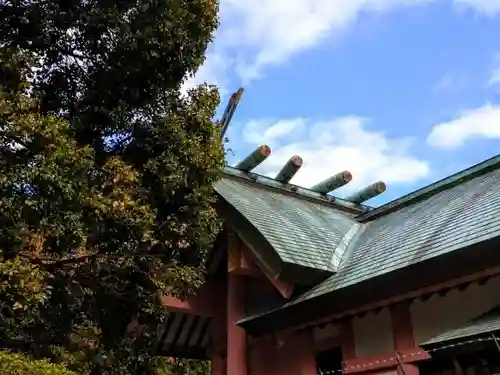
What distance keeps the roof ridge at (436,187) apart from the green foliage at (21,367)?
22.4ft

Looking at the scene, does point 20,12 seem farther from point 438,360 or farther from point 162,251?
point 438,360

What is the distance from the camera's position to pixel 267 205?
10.4 metres

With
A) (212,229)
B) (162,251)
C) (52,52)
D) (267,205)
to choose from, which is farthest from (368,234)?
(52,52)

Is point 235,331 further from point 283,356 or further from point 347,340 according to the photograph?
point 347,340

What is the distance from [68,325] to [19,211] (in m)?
1.88

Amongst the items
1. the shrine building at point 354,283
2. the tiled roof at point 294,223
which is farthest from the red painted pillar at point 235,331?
the tiled roof at point 294,223

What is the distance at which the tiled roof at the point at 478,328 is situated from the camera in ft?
19.2

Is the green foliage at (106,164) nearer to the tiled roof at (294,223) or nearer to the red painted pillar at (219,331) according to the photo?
the tiled roof at (294,223)

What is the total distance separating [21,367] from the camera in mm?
5441

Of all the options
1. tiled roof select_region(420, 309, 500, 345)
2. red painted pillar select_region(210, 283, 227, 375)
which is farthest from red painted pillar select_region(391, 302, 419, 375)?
red painted pillar select_region(210, 283, 227, 375)

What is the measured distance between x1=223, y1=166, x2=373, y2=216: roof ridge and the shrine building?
5cm

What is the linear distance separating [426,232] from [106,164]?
4.02 meters

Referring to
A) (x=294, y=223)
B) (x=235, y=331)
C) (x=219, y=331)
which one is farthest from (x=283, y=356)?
(x=294, y=223)

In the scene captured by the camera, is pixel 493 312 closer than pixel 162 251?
Yes
